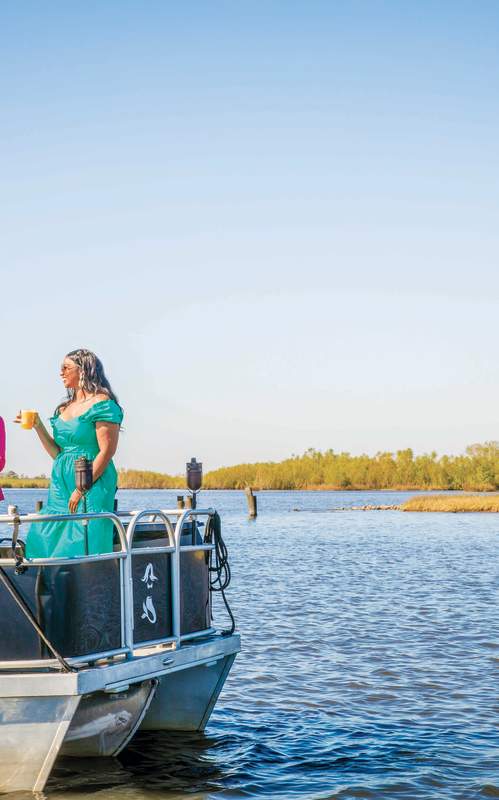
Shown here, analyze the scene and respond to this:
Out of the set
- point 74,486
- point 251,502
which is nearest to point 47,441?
point 74,486

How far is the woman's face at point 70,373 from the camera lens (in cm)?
655

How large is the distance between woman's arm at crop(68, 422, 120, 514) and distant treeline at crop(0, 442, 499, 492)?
86576 mm

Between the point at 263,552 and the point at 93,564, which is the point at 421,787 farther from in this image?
the point at 263,552

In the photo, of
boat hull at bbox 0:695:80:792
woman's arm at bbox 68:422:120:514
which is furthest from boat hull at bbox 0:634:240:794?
woman's arm at bbox 68:422:120:514

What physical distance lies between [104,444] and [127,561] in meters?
0.74

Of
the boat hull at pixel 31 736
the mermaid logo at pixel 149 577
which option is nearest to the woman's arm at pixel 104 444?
the mermaid logo at pixel 149 577

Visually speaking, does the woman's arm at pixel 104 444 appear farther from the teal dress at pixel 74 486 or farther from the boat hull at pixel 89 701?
the boat hull at pixel 89 701

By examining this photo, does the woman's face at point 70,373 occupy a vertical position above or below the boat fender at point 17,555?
above

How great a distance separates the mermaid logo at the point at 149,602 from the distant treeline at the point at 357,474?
86.4 metres

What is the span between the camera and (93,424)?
648 cm

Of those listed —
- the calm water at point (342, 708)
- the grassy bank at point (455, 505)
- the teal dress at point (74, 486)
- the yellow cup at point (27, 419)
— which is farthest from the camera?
the grassy bank at point (455, 505)

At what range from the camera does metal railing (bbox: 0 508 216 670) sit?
5656 mm

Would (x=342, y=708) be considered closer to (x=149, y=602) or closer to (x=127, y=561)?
(x=149, y=602)

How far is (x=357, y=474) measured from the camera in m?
118
